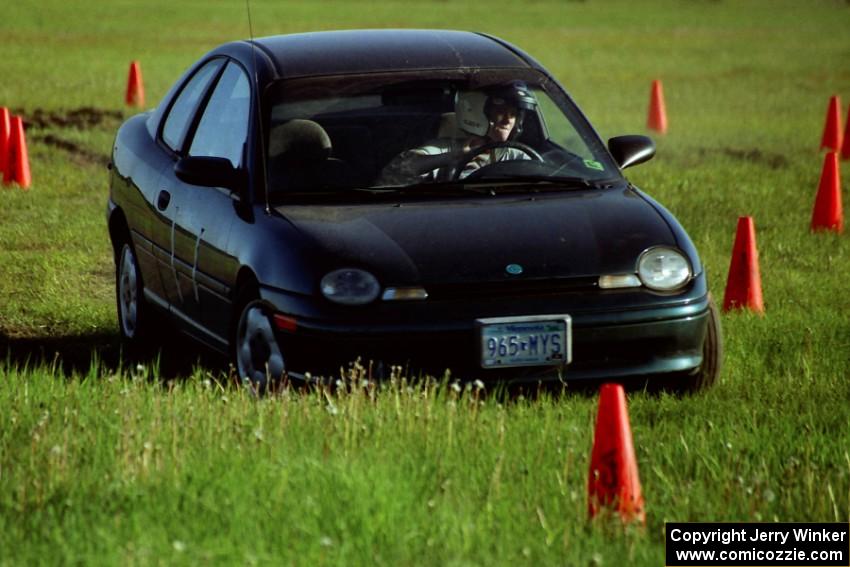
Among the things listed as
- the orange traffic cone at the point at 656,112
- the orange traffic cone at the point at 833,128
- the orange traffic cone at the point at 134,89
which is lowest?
the orange traffic cone at the point at 833,128

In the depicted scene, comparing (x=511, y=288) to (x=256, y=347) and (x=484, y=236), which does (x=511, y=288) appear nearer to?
(x=484, y=236)

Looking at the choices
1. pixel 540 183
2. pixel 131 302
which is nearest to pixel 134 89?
pixel 131 302

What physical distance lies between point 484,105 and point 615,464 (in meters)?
3.31

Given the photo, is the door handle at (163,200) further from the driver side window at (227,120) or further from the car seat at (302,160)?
the car seat at (302,160)

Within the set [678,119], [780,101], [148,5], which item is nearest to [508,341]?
[678,119]

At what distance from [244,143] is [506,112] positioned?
124 cm

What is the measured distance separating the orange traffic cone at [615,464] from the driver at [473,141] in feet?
8.95

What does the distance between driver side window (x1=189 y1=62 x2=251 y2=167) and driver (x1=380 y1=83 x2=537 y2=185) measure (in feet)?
2.37

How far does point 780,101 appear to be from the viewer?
89.2ft

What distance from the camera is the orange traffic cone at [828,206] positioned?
1288 centimetres

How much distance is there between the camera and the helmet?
827 cm

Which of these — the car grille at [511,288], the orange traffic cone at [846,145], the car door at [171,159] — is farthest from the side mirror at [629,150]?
the orange traffic cone at [846,145]

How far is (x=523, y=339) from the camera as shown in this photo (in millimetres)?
6836

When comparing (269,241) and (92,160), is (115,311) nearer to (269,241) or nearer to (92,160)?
(269,241)
